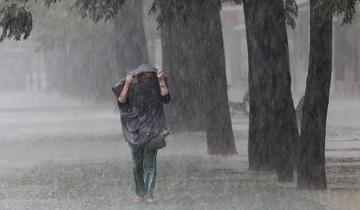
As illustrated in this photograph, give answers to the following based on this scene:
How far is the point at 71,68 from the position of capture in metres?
51.4

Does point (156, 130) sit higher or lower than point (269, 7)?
lower

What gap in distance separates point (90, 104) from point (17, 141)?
844 inches

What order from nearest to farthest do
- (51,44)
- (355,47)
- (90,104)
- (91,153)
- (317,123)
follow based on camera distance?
(317,123) → (91,153) → (51,44) → (355,47) → (90,104)

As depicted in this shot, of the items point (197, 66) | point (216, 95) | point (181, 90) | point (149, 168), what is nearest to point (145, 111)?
point (149, 168)

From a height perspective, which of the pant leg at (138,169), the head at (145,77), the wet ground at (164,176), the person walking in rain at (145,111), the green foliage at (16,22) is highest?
the green foliage at (16,22)

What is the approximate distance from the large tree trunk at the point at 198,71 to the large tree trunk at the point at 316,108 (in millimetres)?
2203

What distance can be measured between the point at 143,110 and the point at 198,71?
A: 9.47 meters

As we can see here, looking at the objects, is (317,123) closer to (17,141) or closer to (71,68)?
(17,141)

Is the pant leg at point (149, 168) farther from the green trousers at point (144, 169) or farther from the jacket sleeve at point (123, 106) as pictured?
the jacket sleeve at point (123, 106)

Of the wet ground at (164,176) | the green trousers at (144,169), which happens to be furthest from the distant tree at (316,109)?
the green trousers at (144,169)

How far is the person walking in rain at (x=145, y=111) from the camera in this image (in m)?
10.6

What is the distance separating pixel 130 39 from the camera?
26.7m

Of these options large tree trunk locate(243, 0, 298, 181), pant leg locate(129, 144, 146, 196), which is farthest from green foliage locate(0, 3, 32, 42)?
large tree trunk locate(243, 0, 298, 181)

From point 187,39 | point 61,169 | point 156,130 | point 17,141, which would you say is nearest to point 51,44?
point 17,141
